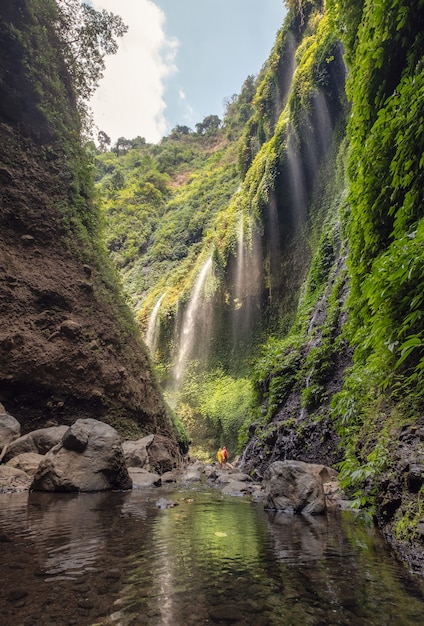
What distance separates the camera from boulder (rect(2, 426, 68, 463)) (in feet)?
20.9

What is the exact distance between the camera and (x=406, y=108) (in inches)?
122

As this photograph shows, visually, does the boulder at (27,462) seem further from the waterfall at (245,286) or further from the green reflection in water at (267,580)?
the waterfall at (245,286)

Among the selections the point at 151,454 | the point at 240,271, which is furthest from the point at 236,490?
the point at 240,271

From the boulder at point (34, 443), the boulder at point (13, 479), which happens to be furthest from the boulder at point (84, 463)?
the boulder at point (34, 443)

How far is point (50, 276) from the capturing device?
8977 mm

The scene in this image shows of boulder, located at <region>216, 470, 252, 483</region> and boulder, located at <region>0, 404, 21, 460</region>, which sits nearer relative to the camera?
boulder, located at <region>0, 404, 21, 460</region>

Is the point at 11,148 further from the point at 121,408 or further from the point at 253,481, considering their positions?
the point at 253,481

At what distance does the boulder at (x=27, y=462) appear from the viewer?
19.3ft

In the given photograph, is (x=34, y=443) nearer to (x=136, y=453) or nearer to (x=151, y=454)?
(x=136, y=453)

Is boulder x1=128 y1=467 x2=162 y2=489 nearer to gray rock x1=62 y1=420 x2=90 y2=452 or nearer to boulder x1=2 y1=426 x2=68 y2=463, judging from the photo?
gray rock x1=62 y1=420 x2=90 y2=452

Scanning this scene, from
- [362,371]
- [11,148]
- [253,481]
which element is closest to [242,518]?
[362,371]

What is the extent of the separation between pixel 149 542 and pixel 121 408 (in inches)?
278

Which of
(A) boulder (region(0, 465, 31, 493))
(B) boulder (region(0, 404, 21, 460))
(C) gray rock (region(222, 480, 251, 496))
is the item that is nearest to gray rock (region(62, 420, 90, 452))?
(A) boulder (region(0, 465, 31, 493))

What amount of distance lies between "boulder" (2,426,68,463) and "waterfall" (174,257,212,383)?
1597 centimetres
